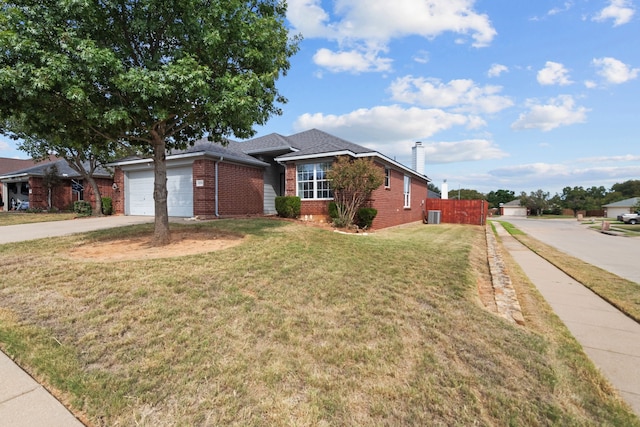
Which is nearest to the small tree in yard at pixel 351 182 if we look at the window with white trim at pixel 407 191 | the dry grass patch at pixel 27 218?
the window with white trim at pixel 407 191

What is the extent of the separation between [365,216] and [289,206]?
3399 millimetres

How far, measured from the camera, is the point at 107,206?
17078mm

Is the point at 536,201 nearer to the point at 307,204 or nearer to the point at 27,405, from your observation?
the point at 307,204

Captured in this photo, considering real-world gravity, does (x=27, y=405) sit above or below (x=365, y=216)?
below

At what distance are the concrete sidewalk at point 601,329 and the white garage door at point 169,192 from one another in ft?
43.9

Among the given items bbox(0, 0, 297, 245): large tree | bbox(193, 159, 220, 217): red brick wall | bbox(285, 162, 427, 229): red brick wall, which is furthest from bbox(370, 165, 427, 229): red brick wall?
bbox(0, 0, 297, 245): large tree

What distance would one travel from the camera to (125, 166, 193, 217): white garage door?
14.4 metres

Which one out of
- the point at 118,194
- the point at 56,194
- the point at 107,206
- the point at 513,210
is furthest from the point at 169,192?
the point at 513,210

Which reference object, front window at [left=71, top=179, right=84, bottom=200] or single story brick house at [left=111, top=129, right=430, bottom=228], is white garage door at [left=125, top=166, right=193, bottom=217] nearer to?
single story brick house at [left=111, top=129, right=430, bottom=228]

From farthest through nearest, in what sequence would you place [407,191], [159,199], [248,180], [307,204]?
[407,191]
[248,180]
[307,204]
[159,199]

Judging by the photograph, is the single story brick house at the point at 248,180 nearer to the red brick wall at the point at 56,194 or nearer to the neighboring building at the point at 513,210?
the red brick wall at the point at 56,194

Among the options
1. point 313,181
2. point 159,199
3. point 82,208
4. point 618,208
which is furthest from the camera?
point 618,208

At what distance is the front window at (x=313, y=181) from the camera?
14484 millimetres

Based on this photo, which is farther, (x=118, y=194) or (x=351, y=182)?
(x=118, y=194)
